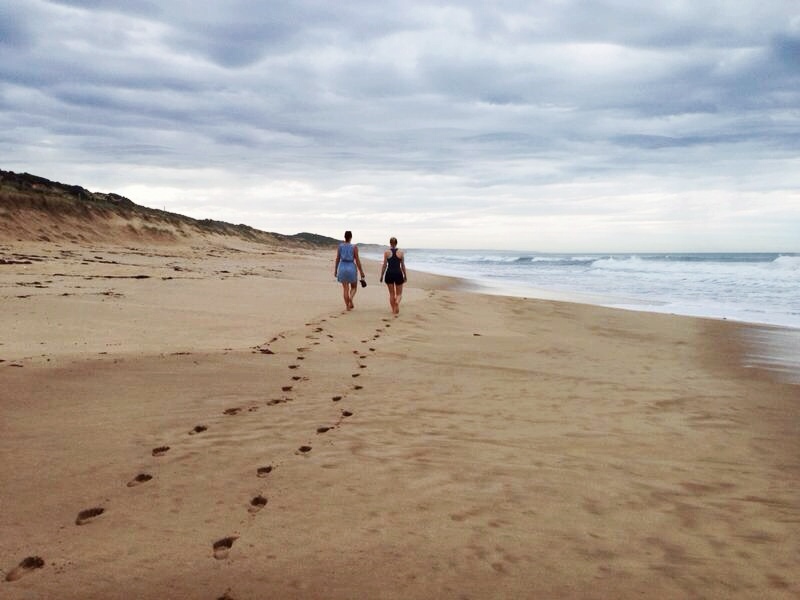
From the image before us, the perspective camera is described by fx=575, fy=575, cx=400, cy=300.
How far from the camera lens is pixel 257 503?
343 centimetres

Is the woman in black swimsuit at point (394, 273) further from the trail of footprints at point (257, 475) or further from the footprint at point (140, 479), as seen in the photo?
the footprint at point (140, 479)

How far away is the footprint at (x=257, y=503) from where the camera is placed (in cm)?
336

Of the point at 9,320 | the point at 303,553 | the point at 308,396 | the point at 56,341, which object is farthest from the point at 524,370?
the point at 9,320

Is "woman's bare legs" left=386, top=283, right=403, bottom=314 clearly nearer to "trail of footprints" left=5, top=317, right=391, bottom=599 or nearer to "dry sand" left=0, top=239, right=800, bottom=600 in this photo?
"dry sand" left=0, top=239, right=800, bottom=600

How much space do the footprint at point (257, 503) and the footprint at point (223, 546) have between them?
0.96ft

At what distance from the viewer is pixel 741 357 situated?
386 inches

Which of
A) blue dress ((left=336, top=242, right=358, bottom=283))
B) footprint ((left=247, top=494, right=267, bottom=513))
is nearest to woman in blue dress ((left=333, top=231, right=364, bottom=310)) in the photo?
blue dress ((left=336, top=242, right=358, bottom=283))

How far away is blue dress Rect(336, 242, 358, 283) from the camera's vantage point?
42.9 ft

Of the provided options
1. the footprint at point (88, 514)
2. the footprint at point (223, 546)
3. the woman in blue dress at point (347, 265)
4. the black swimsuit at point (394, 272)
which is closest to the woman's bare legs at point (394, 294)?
the black swimsuit at point (394, 272)

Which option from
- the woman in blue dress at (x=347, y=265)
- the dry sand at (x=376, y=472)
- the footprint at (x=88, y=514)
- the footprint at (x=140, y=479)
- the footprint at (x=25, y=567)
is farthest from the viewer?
the woman in blue dress at (x=347, y=265)

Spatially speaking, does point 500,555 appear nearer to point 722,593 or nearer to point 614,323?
point 722,593

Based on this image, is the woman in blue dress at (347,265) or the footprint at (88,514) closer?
the footprint at (88,514)

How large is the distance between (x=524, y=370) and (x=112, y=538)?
18.9 feet

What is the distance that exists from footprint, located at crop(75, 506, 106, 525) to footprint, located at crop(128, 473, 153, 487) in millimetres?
331
